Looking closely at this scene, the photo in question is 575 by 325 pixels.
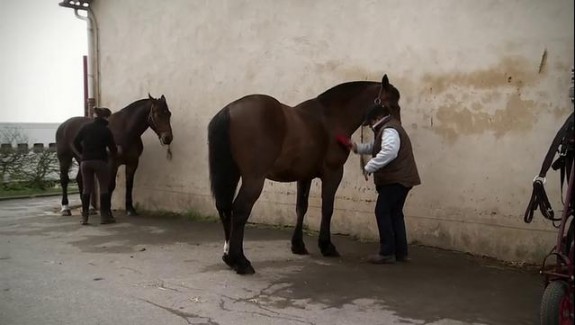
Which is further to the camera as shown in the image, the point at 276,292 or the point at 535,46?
the point at 535,46

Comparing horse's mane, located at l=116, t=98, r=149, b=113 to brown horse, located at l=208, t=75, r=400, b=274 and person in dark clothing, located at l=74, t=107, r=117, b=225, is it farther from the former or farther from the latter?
brown horse, located at l=208, t=75, r=400, b=274

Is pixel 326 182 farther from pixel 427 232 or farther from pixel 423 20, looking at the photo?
pixel 423 20

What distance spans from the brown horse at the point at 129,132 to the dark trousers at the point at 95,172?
640 millimetres

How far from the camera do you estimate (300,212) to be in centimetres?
660

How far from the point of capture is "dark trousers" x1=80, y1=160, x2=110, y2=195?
8.98 m

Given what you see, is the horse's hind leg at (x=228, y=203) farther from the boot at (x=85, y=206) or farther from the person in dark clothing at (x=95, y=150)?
the boot at (x=85, y=206)

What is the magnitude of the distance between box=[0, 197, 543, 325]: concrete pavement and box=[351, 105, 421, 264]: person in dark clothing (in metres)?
0.35

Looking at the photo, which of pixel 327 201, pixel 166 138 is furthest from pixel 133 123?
pixel 327 201

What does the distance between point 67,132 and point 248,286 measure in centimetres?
660

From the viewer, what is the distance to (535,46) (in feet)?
19.3

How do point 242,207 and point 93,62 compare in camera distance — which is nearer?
point 242,207

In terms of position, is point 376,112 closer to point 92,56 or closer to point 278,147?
point 278,147

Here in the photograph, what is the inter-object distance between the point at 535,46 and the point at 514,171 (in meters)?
1.38

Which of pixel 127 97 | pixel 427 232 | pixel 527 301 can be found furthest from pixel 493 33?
pixel 127 97
